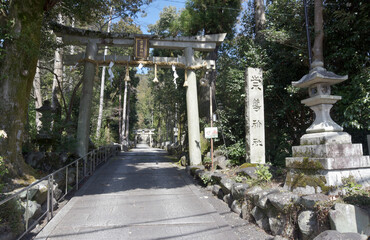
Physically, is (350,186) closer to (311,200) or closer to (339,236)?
(311,200)

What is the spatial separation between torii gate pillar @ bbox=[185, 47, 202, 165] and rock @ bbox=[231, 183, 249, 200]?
502 cm

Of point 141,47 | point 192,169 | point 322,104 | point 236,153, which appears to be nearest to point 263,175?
point 322,104

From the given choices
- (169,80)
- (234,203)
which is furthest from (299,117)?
(169,80)

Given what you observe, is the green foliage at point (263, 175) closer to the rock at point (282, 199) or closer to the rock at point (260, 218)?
the rock at point (260, 218)

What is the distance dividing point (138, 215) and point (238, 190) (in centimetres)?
211

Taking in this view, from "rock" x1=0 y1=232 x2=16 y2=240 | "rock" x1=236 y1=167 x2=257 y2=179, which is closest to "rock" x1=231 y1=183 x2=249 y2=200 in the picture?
"rock" x1=236 y1=167 x2=257 y2=179

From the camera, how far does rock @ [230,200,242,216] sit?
17.4ft

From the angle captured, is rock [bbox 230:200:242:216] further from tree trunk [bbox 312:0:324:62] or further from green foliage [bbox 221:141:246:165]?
tree trunk [bbox 312:0:324:62]

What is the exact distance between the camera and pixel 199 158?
10742 mm

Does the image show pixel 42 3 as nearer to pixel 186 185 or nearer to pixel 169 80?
pixel 186 185

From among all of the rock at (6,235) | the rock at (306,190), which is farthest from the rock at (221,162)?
the rock at (6,235)

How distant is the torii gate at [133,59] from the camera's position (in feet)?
34.7

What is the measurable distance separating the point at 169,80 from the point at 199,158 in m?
10.5

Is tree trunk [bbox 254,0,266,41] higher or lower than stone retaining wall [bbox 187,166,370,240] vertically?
higher
